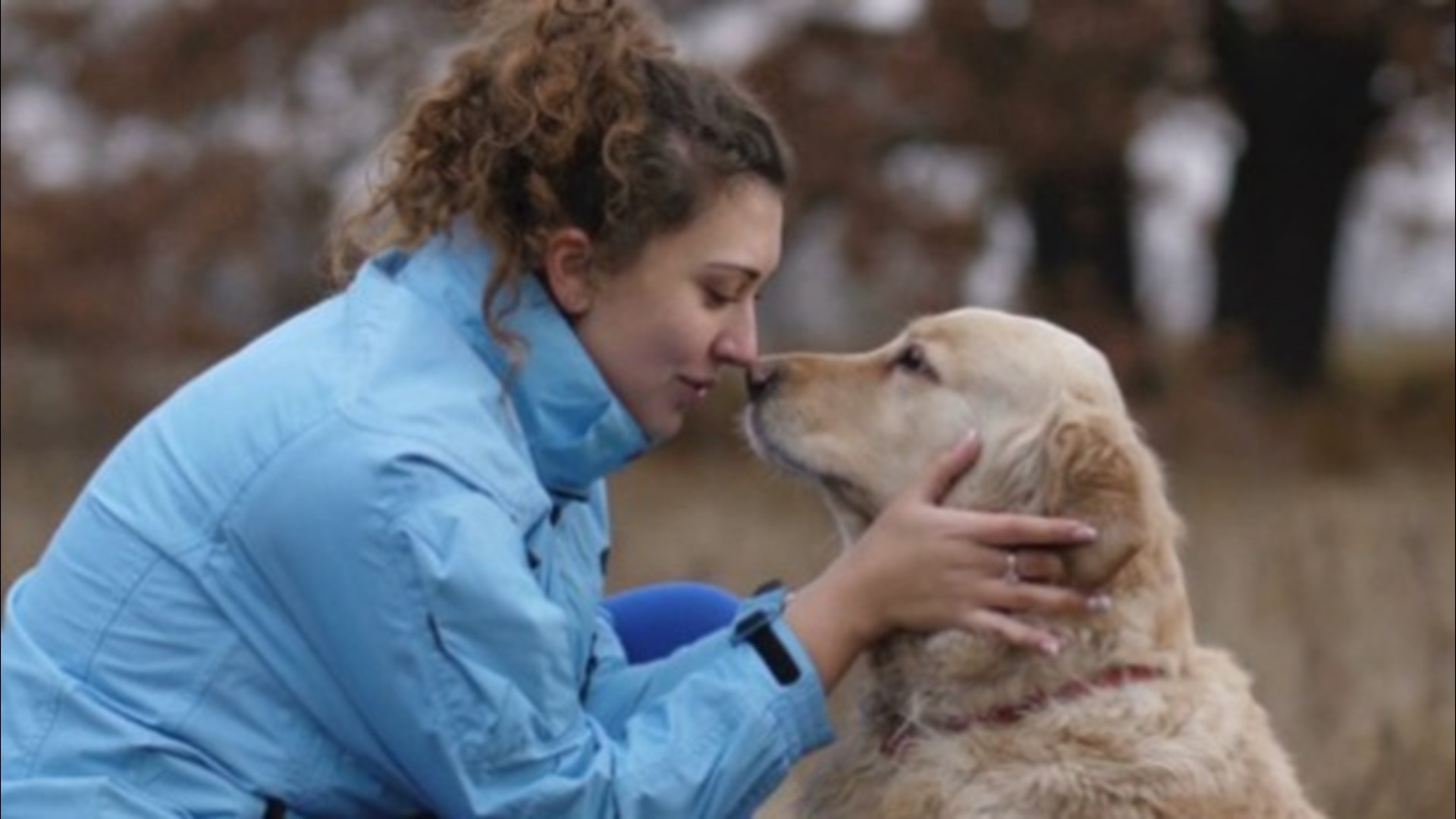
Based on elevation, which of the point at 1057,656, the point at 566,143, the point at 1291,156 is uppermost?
the point at 566,143

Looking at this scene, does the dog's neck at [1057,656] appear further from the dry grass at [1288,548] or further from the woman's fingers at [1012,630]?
the dry grass at [1288,548]

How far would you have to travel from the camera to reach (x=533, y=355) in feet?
11.1

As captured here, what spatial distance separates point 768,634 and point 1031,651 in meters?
0.33

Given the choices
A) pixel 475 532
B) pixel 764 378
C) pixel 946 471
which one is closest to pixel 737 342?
pixel 764 378

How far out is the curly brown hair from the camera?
341cm

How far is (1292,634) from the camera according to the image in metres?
7.04

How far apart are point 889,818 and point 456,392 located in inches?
30.6

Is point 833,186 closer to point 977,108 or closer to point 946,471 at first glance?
point 977,108

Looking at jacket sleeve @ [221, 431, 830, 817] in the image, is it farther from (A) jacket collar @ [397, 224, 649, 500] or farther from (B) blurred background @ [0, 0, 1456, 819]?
(B) blurred background @ [0, 0, 1456, 819]

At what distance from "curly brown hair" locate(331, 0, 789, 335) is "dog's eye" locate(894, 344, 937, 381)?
320mm

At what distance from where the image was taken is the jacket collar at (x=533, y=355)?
3381 millimetres

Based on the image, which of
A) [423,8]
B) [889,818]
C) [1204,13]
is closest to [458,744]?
[889,818]

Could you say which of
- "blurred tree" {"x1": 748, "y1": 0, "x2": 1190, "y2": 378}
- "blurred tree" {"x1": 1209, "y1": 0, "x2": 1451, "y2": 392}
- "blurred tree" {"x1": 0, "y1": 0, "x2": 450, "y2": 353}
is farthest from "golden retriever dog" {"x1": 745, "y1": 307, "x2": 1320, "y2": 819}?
"blurred tree" {"x1": 1209, "y1": 0, "x2": 1451, "y2": 392}

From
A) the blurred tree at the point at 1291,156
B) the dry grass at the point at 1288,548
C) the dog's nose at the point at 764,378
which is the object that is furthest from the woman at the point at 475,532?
the blurred tree at the point at 1291,156
